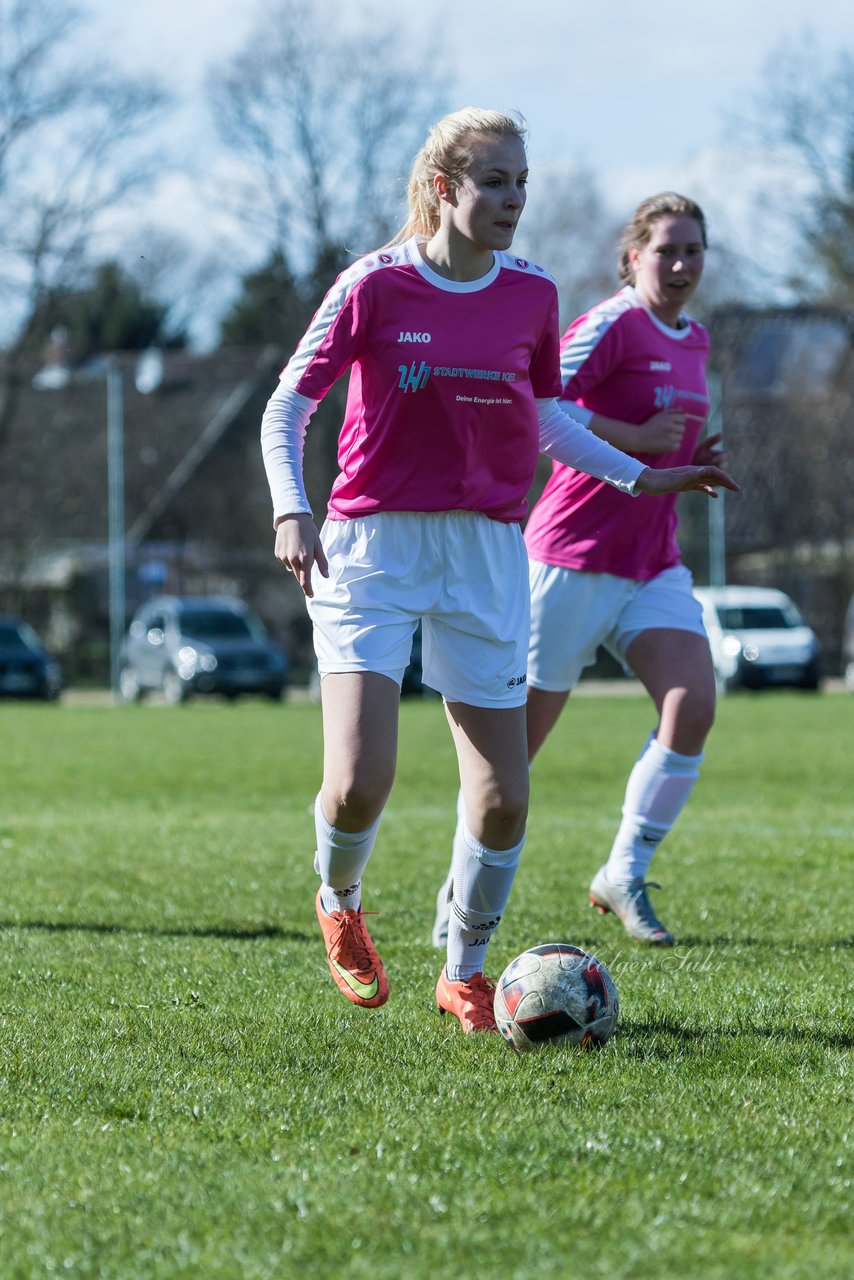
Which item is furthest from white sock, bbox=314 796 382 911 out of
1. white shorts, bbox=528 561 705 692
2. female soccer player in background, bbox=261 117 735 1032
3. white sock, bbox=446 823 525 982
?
white shorts, bbox=528 561 705 692

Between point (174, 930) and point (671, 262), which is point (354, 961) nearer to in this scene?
point (174, 930)

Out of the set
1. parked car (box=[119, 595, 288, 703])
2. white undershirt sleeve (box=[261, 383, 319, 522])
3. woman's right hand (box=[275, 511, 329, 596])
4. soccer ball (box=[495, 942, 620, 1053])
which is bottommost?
parked car (box=[119, 595, 288, 703])

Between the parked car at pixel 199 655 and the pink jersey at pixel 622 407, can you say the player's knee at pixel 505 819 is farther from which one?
the parked car at pixel 199 655

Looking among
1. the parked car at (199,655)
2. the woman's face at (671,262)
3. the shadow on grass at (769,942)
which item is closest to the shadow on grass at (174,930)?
the shadow on grass at (769,942)

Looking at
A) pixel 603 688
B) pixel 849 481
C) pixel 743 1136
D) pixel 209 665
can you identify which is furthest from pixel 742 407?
pixel 743 1136

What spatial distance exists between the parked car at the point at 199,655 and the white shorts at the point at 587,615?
24.8 m

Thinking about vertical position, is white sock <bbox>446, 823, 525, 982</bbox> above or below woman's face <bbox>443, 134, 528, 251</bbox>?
below

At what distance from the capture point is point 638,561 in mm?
6379

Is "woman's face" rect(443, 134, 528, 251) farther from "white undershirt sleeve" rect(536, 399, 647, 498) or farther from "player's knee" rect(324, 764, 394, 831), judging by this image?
"player's knee" rect(324, 764, 394, 831)

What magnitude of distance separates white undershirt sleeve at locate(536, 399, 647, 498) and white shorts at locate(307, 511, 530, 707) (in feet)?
1.41

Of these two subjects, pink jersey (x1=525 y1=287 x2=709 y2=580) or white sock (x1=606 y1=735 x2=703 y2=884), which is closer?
pink jersey (x1=525 y1=287 x2=709 y2=580)

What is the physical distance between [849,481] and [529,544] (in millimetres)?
41170

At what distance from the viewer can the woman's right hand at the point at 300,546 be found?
4398 mm

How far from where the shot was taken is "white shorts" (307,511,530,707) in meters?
4.57
